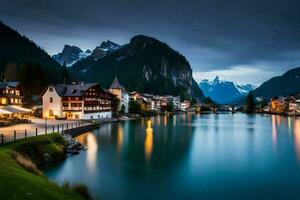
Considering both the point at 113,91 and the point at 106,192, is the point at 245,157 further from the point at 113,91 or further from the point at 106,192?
the point at 113,91

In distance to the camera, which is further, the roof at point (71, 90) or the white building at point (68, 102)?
the roof at point (71, 90)

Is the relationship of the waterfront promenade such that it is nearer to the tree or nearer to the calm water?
the calm water

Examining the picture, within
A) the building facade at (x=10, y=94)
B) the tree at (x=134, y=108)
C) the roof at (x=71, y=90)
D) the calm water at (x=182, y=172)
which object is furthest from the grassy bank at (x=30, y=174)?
the tree at (x=134, y=108)

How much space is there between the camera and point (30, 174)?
66.7 feet

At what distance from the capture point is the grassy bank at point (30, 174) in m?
14.5

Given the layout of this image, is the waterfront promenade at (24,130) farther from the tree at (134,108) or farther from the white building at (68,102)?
the tree at (134,108)

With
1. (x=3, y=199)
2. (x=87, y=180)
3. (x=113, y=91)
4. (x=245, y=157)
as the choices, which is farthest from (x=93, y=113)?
(x=3, y=199)

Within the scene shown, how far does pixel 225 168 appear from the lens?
113 ft

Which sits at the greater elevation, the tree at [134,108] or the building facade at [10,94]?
the building facade at [10,94]

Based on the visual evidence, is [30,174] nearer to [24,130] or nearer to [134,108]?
[24,130]

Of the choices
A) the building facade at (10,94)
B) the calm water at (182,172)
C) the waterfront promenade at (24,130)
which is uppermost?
the building facade at (10,94)

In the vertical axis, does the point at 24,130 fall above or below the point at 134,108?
below

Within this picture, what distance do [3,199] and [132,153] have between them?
30160 mm

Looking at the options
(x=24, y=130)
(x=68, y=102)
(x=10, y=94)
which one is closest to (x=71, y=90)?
(x=68, y=102)
